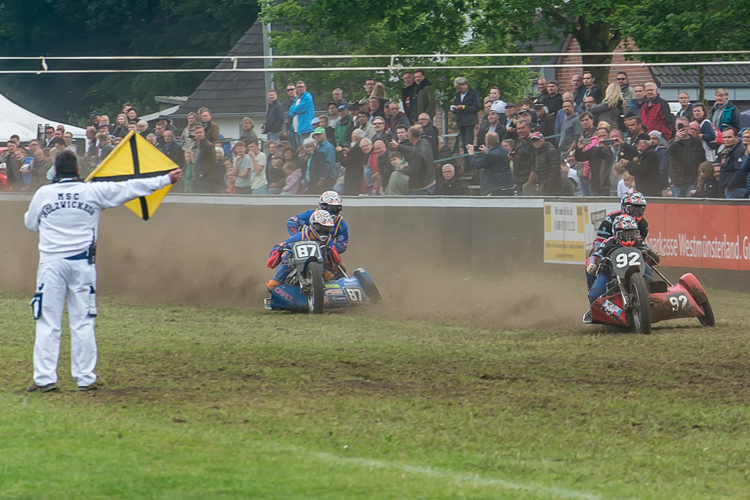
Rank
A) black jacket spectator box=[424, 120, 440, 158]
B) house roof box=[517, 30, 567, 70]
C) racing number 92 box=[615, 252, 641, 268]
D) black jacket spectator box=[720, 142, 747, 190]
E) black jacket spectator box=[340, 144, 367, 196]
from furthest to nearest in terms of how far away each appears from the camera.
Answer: black jacket spectator box=[340, 144, 367, 196], house roof box=[517, 30, 567, 70], black jacket spectator box=[424, 120, 440, 158], black jacket spectator box=[720, 142, 747, 190], racing number 92 box=[615, 252, 641, 268]

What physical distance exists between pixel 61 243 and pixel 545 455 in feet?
14.2

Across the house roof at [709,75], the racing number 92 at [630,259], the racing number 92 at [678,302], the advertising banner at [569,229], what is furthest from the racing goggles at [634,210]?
the house roof at [709,75]

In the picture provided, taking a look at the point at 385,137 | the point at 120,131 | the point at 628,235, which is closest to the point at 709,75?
the point at 385,137

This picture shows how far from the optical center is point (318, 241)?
50.4 feet

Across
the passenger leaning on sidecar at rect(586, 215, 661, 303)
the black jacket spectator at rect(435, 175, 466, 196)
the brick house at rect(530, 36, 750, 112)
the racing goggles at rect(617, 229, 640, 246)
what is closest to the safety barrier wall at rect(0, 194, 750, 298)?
the black jacket spectator at rect(435, 175, 466, 196)

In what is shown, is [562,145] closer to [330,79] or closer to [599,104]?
[599,104]

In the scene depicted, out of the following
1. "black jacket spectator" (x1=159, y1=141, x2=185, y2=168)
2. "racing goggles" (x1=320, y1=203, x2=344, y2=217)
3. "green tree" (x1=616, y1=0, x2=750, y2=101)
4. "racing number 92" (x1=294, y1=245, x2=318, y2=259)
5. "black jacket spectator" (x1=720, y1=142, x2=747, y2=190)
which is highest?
"green tree" (x1=616, y1=0, x2=750, y2=101)

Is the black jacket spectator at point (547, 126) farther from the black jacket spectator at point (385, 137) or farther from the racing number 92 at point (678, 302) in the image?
the racing number 92 at point (678, 302)

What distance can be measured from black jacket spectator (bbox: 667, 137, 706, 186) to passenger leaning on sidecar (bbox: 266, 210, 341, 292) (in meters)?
5.96

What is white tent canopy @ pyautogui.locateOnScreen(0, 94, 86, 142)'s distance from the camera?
29.4 meters

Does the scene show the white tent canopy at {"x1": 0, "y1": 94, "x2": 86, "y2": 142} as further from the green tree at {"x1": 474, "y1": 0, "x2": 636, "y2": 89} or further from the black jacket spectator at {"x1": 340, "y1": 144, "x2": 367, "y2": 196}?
the green tree at {"x1": 474, "y1": 0, "x2": 636, "y2": 89}

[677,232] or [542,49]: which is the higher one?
[542,49]

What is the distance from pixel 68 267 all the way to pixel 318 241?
730 centimetres

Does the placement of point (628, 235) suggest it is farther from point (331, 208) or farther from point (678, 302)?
point (331, 208)
